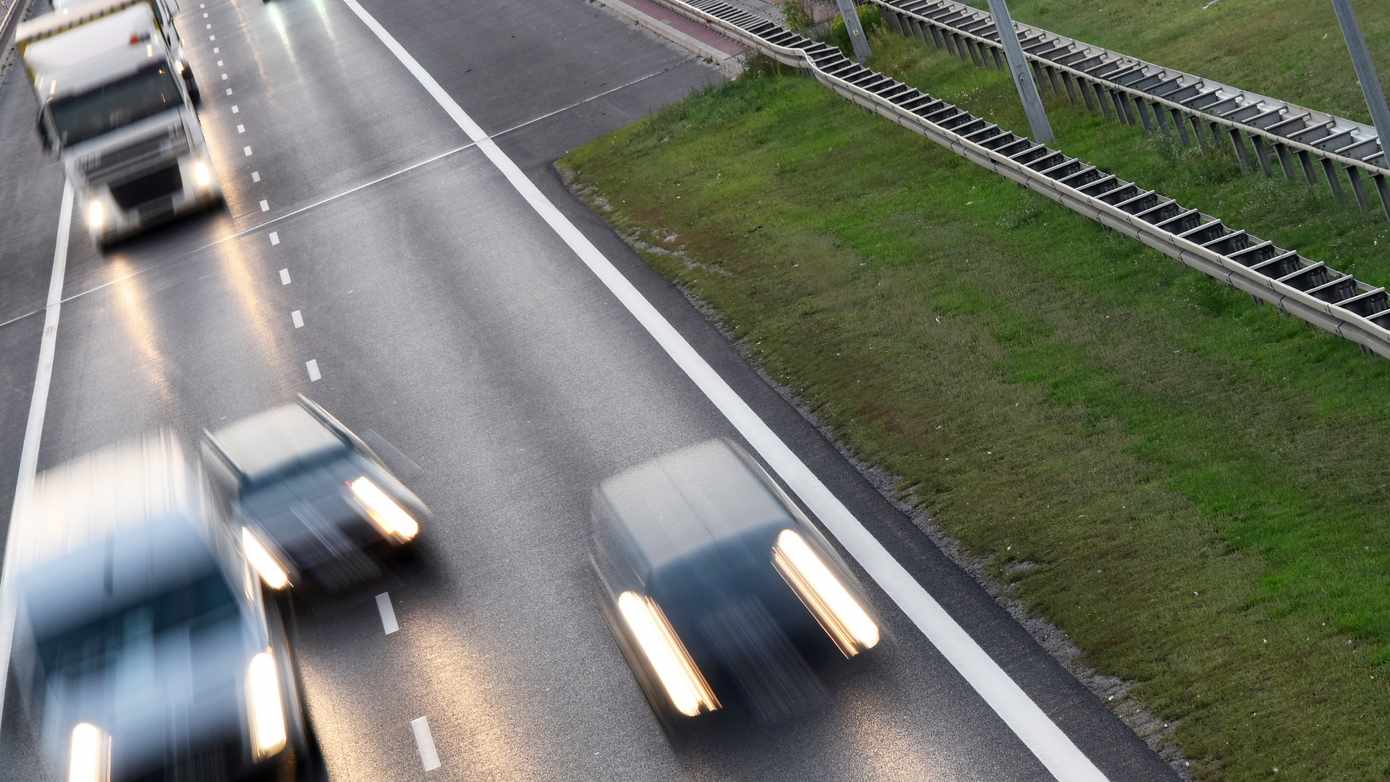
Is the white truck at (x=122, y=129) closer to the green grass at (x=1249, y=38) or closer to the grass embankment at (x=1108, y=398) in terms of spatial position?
the grass embankment at (x=1108, y=398)

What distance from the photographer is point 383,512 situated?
19203 mm

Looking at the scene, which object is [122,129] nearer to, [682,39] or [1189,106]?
[682,39]

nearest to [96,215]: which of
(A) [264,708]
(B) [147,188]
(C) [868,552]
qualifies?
(B) [147,188]

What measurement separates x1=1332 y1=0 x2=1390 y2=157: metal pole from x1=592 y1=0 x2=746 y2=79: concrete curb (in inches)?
785

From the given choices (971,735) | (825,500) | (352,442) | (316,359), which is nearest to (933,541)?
(825,500)

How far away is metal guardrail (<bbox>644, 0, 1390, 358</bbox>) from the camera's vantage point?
63.4 feet

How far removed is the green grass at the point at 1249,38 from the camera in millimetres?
28670

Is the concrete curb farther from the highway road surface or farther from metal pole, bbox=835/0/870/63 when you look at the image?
metal pole, bbox=835/0/870/63

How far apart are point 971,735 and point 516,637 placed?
216 inches

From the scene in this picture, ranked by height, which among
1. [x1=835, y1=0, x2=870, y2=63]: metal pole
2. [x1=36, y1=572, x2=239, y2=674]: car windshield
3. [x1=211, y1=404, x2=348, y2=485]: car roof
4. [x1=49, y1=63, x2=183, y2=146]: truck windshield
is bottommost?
[x1=36, y1=572, x2=239, y2=674]: car windshield

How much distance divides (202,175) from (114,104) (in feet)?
7.93

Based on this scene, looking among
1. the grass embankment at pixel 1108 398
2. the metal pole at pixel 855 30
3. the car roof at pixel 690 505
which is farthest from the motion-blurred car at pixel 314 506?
the metal pole at pixel 855 30

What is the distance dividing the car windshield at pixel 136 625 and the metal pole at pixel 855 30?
24660mm

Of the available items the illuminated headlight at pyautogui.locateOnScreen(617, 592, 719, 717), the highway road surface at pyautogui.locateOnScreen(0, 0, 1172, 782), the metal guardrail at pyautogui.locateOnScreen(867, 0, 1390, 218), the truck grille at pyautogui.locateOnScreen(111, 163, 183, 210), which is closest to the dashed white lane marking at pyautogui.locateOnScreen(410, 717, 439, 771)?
the highway road surface at pyautogui.locateOnScreen(0, 0, 1172, 782)
